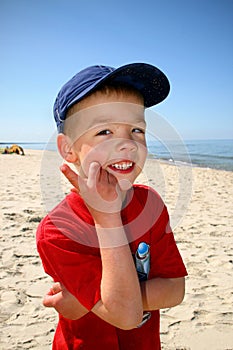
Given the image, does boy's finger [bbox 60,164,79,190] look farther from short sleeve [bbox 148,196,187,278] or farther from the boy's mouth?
short sleeve [bbox 148,196,187,278]

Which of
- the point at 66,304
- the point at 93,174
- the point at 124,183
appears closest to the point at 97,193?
the point at 93,174

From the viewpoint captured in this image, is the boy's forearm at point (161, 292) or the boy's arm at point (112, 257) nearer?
the boy's arm at point (112, 257)

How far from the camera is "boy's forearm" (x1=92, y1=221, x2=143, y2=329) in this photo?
111 centimetres

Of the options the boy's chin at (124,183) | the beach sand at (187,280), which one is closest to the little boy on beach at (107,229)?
the boy's chin at (124,183)

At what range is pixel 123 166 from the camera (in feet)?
4.32

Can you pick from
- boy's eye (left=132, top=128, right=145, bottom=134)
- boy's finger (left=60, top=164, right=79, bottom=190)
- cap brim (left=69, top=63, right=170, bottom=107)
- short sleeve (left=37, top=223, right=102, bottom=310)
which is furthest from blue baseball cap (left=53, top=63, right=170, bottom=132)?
short sleeve (left=37, top=223, right=102, bottom=310)

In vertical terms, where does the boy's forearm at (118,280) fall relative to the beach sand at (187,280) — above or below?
above

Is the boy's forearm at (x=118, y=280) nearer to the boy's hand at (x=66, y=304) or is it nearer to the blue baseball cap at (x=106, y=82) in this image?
the boy's hand at (x=66, y=304)

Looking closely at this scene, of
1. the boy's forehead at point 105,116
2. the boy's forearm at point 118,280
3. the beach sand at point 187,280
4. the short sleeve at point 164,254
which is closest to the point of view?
the boy's forearm at point 118,280

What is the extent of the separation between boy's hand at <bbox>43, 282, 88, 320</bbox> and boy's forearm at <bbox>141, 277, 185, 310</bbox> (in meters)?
0.23

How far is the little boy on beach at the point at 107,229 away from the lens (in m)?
1.15

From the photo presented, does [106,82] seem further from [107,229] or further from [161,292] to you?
[161,292]

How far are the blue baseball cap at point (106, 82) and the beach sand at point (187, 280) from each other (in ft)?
0.74

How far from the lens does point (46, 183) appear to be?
4.49 feet
